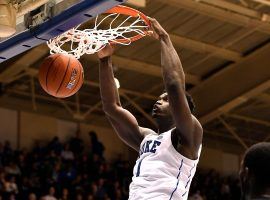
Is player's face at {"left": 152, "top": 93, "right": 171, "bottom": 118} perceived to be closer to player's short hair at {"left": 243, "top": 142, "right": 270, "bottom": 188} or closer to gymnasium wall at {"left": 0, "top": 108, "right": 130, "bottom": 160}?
player's short hair at {"left": 243, "top": 142, "right": 270, "bottom": 188}

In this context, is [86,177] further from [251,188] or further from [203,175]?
[251,188]

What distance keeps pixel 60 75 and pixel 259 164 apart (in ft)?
9.08

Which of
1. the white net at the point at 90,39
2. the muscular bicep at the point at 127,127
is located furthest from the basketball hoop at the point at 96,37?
the muscular bicep at the point at 127,127

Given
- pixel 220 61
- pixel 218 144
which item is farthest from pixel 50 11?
pixel 218 144

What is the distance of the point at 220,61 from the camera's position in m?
14.9

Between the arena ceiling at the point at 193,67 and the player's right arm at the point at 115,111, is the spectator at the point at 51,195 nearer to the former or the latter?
the arena ceiling at the point at 193,67

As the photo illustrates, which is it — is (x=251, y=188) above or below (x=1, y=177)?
above

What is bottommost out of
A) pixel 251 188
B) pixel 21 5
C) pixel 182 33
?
pixel 182 33

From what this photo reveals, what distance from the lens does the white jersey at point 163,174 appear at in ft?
13.1

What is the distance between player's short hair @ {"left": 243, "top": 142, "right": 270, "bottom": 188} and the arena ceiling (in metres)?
8.51

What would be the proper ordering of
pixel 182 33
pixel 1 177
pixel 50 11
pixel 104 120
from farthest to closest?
pixel 104 120 < pixel 182 33 < pixel 1 177 < pixel 50 11

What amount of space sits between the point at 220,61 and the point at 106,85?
1038 cm

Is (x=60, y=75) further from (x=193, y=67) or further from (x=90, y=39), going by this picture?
(x=193, y=67)

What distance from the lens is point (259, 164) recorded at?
7.44 feet
